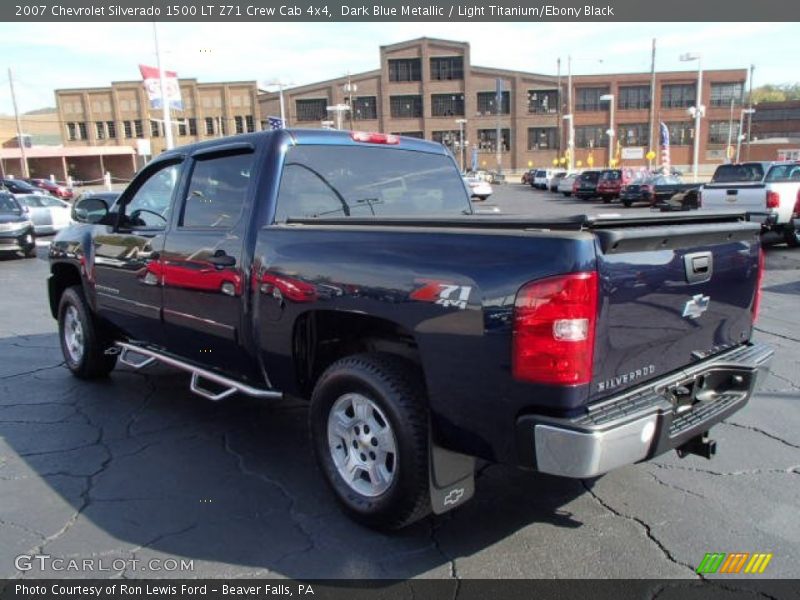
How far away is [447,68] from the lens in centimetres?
7731

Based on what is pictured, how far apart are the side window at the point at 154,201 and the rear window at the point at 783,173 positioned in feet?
50.7

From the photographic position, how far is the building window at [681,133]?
75812 mm

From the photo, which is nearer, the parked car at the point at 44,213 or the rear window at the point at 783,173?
the rear window at the point at 783,173

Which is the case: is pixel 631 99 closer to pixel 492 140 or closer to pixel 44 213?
pixel 492 140

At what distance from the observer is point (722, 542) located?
2971 millimetres

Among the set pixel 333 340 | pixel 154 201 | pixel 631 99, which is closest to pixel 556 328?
pixel 333 340

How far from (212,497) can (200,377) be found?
100 centimetres

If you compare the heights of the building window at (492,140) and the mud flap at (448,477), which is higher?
the building window at (492,140)

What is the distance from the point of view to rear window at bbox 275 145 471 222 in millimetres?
3760

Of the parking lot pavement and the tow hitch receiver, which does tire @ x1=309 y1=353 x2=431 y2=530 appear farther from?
the tow hitch receiver

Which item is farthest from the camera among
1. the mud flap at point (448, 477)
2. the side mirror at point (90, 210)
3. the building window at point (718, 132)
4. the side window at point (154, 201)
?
the building window at point (718, 132)

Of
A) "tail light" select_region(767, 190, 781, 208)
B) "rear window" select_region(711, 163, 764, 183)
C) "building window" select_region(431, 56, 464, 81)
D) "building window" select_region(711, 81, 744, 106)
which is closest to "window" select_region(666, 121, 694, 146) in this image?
"building window" select_region(711, 81, 744, 106)

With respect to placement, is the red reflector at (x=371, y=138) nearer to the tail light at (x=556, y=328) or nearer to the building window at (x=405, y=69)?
the tail light at (x=556, y=328)

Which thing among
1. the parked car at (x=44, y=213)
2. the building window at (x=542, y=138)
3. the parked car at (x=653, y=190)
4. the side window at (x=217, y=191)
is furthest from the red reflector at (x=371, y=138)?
the building window at (x=542, y=138)
